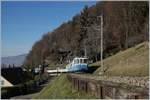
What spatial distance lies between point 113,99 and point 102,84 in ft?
→ 8.04

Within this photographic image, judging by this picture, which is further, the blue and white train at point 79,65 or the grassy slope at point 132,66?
the blue and white train at point 79,65

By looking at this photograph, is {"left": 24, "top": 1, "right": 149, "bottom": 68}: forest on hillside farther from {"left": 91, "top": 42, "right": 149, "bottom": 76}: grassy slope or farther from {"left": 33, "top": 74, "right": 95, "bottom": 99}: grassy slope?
{"left": 33, "top": 74, "right": 95, "bottom": 99}: grassy slope

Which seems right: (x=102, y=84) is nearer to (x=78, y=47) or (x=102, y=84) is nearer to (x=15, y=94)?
(x=15, y=94)

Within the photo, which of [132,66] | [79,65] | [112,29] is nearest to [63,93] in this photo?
[132,66]

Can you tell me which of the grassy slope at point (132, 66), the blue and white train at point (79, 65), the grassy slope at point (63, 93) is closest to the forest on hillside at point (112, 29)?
the blue and white train at point (79, 65)

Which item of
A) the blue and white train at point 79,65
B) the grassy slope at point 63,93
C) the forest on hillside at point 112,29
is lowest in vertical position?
the grassy slope at point 63,93

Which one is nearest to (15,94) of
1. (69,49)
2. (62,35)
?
(69,49)

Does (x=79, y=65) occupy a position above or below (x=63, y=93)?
above

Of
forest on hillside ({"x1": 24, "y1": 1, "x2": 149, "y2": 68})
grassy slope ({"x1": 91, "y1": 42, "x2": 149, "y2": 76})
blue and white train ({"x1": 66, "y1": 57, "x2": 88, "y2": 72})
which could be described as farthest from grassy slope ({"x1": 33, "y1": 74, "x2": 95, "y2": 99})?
forest on hillside ({"x1": 24, "y1": 1, "x2": 149, "y2": 68})

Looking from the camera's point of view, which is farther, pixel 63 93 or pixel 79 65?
pixel 79 65

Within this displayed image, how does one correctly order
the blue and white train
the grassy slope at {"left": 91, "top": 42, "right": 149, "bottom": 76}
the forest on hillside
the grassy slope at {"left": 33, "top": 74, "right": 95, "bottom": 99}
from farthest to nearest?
the forest on hillside, the blue and white train, the grassy slope at {"left": 91, "top": 42, "right": 149, "bottom": 76}, the grassy slope at {"left": 33, "top": 74, "right": 95, "bottom": 99}

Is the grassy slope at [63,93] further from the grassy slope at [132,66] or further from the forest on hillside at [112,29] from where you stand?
the forest on hillside at [112,29]

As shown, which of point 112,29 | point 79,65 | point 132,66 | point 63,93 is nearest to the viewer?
point 63,93

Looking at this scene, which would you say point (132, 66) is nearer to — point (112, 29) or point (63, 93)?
point (63, 93)
